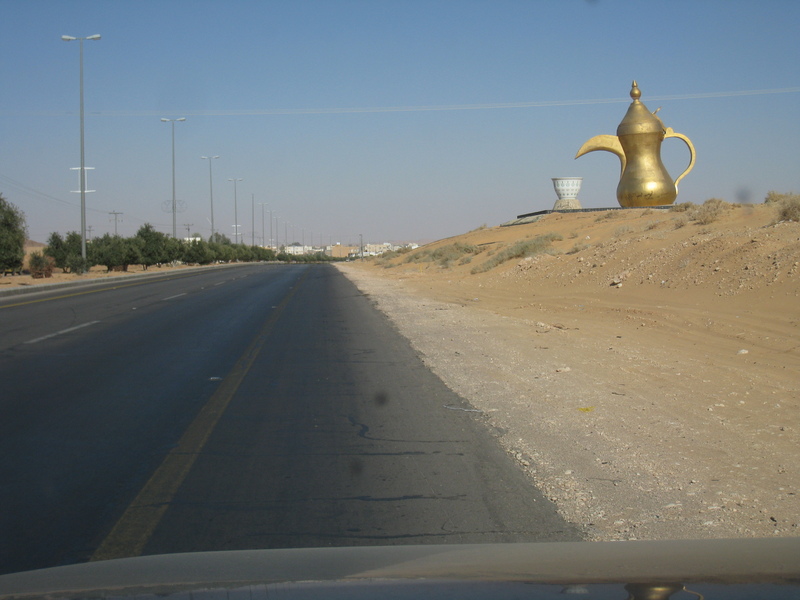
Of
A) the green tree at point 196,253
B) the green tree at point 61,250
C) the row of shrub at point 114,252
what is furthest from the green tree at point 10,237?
the green tree at point 196,253

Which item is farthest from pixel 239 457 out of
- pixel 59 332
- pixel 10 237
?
pixel 10 237

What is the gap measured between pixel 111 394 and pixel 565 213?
6196cm

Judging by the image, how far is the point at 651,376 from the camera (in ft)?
36.2

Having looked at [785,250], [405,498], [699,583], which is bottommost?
[405,498]

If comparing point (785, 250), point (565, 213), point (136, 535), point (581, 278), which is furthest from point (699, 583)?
point (565, 213)

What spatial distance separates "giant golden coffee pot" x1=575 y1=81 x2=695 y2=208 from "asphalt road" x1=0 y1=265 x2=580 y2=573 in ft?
141

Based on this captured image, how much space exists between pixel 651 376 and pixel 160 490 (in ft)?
24.5

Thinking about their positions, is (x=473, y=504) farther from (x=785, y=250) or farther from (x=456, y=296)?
(x=456, y=296)

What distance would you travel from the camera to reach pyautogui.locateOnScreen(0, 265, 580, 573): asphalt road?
4.96 meters

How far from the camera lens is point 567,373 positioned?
37.7ft

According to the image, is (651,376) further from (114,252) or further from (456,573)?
(114,252)

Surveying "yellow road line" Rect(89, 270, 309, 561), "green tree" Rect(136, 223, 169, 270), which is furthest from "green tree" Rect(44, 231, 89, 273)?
"yellow road line" Rect(89, 270, 309, 561)

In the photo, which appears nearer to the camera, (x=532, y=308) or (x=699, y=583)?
(x=699, y=583)

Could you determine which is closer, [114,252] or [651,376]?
[651,376]
